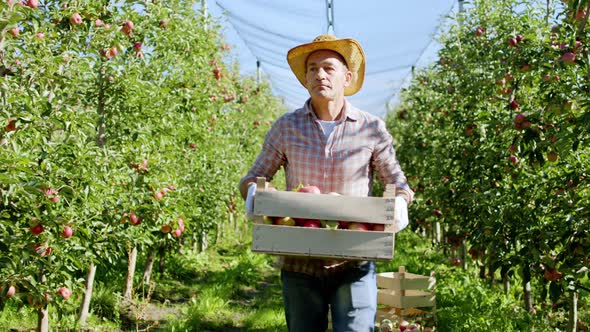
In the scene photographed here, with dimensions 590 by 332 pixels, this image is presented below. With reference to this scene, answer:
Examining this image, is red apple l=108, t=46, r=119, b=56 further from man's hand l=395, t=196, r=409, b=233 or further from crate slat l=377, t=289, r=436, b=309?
man's hand l=395, t=196, r=409, b=233

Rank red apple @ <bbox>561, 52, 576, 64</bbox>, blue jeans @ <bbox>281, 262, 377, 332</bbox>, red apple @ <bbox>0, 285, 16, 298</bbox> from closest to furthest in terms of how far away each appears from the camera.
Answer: blue jeans @ <bbox>281, 262, 377, 332</bbox>, red apple @ <bbox>0, 285, 16, 298</bbox>, red apple @ <bbox>561, 52, 576, 64</bbox>

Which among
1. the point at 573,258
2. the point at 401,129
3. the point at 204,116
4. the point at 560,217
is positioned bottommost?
the point at 573,258

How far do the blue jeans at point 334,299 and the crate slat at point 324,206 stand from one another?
26 centimetres

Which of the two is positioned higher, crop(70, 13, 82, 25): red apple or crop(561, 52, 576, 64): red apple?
crop(70, 13, 82, 25): red apple

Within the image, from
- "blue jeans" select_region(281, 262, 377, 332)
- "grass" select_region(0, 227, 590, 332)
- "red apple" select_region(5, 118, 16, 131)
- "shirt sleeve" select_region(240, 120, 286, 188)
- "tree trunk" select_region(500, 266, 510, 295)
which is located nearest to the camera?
"blue jeans" select_region(281, 262, 377, 332)

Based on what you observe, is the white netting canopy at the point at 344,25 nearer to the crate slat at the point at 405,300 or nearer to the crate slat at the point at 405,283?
the crate slat at the point at 405,283

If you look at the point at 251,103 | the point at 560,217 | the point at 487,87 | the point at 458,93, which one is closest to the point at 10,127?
the point at 560,217

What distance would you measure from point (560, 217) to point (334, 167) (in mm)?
1786

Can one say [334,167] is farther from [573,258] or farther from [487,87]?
[487,87]

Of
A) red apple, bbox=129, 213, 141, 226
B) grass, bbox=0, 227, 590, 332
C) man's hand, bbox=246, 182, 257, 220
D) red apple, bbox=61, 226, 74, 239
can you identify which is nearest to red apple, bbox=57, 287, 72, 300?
grass, bbox=0, 227, 590, 332

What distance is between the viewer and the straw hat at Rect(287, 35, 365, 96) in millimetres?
2344

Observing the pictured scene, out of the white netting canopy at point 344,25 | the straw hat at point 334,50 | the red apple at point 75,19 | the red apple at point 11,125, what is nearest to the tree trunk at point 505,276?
the straw hat at point 334,50

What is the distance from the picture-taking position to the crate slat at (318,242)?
200 centimetres

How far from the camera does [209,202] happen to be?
7.72m
